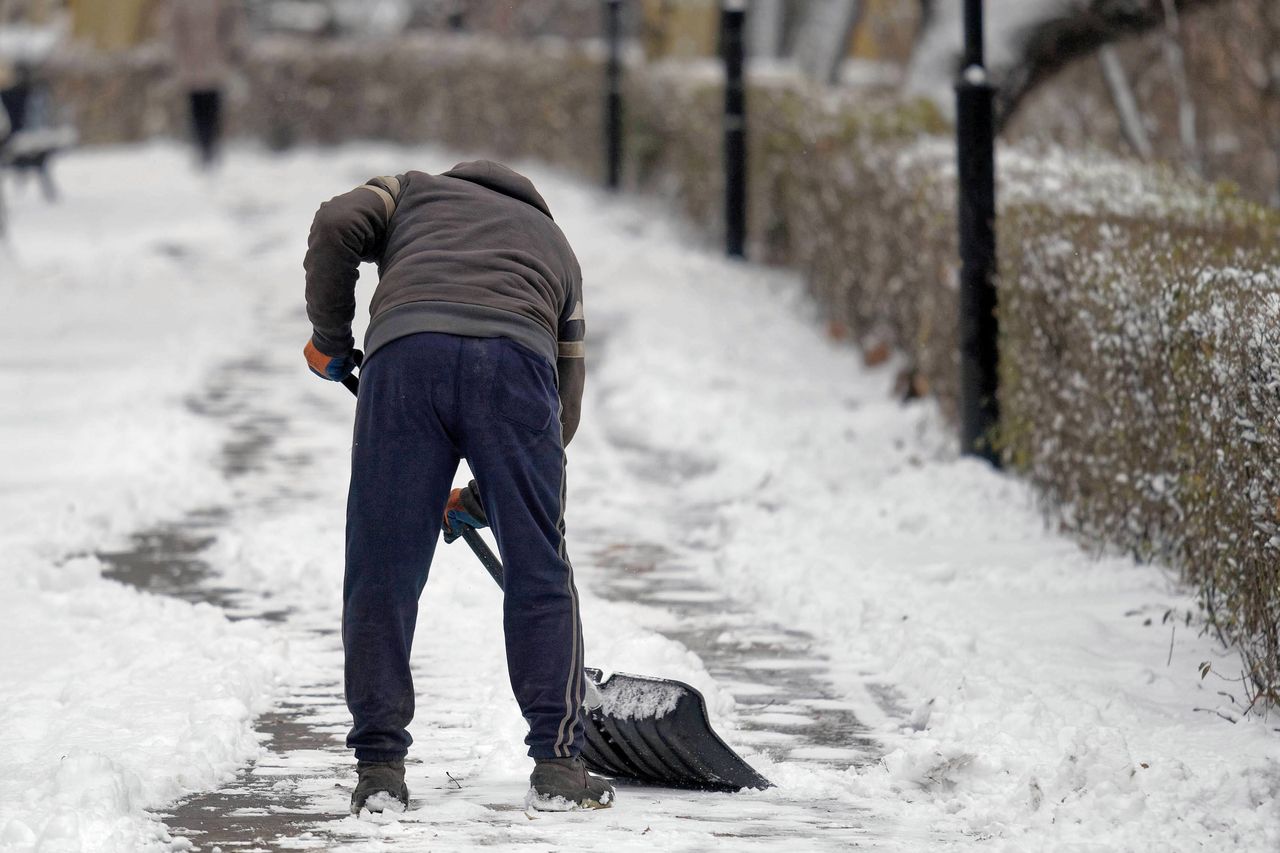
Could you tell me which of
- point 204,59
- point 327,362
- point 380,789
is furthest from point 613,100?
point 380,789

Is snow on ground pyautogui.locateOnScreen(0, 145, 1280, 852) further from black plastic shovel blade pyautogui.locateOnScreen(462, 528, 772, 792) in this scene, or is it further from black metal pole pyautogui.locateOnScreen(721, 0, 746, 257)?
black metal pole pyautogui.locateOnScreen(721, 0, 746, 257)

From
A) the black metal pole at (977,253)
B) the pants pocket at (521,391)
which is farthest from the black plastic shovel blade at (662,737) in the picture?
the black metal pole at (977,253)

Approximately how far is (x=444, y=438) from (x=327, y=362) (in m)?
0.43

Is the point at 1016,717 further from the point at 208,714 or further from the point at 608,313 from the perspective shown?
the point at 608,313

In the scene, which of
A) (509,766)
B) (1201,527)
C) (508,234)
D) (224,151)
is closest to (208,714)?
(509,766)

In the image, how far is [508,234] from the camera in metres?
4.75

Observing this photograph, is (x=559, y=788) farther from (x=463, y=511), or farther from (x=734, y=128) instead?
(x=734, y=128)

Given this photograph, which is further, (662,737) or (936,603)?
(936,603)

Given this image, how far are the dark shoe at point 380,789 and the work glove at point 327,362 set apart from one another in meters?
0.93

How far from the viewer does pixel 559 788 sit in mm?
4719

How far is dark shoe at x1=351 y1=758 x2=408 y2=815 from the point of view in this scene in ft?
15.3

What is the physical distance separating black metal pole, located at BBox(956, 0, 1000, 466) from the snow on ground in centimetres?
21

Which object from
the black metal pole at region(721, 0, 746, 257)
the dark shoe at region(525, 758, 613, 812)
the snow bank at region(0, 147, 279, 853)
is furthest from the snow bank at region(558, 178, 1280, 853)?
the black metal pole at region(721, 0, 746, 257)

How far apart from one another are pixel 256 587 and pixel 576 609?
2.75 m
